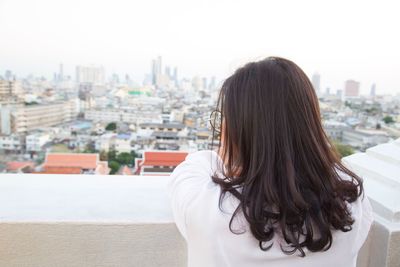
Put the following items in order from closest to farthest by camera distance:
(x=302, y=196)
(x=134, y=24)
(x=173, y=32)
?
(x=302, y=196) < (x=173, y=32) < (x=134, y=24)

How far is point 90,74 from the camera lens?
23.1 meters

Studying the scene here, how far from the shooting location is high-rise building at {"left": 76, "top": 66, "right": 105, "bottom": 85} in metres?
22.8

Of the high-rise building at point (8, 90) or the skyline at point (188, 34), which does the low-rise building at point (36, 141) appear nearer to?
the high-rise building at point (8, 90)

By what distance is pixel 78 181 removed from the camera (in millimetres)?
1055

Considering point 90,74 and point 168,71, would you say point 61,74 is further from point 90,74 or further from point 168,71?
point 168,71

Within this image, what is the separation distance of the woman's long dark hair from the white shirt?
0.04ft

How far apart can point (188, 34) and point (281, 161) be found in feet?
52.2

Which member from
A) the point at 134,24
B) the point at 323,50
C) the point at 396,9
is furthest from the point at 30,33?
the point at 396,9

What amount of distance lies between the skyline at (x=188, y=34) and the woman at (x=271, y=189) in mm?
3807

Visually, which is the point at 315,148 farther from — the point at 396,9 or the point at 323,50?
the point at 323,50

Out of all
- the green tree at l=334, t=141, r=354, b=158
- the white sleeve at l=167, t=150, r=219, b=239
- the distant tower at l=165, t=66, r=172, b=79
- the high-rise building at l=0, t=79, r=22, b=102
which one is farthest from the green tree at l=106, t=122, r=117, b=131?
the white sleeve at l=167, t=150, r=219, b=239

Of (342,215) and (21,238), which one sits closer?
(342,215)

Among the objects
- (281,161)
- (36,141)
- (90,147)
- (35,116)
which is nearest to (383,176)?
(281,161)

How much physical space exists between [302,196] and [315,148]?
0.27ft
